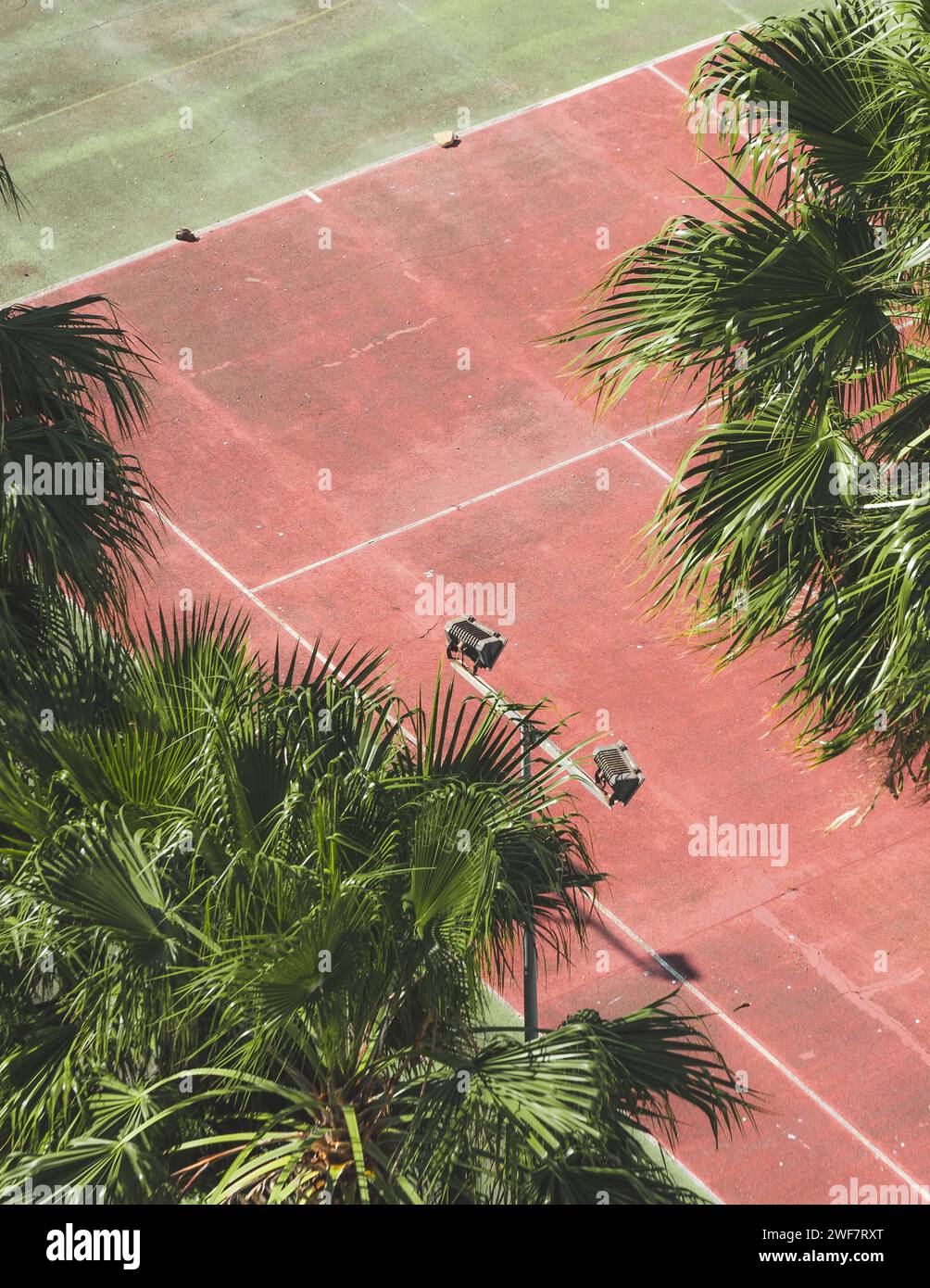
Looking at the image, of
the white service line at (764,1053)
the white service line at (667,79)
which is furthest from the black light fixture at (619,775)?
the white service line at (667,79)

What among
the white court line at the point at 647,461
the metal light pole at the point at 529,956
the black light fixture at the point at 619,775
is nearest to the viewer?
the metal light pole at the point at 529,956

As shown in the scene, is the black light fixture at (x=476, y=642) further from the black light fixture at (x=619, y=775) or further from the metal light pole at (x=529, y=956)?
the metal light pole at (x=529, y=956)

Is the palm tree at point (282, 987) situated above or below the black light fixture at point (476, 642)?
below

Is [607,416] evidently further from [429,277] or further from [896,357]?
[896,357]

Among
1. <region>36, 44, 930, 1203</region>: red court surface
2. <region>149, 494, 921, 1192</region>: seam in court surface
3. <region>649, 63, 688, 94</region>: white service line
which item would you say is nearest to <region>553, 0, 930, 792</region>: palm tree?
<region>149, 494, 921, 1192</region>: seam in court surface

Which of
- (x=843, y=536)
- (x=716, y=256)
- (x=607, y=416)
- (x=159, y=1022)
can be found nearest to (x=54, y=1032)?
(x=159, y=1022)
